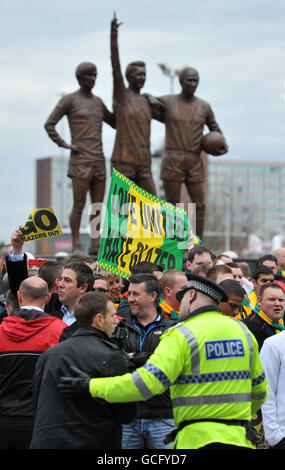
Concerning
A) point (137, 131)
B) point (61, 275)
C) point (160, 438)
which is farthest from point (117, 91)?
point (160, 438)

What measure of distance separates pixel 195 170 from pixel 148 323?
888 cm

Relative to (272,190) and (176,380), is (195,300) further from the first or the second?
(272,190)

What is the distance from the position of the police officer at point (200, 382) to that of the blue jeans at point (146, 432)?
4.58 ft

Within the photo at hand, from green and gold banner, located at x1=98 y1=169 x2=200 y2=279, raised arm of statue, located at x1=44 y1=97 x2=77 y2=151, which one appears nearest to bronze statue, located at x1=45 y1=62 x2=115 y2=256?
raised arm of statue, located at x1=44 y1=97 x2=77 y2=151

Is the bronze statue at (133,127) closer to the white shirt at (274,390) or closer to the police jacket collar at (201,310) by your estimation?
the white shirt at (274,390)

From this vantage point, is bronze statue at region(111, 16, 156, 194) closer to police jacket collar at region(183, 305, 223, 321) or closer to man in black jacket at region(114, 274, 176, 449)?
man in black jacket at region(114, 274, 176, 449)

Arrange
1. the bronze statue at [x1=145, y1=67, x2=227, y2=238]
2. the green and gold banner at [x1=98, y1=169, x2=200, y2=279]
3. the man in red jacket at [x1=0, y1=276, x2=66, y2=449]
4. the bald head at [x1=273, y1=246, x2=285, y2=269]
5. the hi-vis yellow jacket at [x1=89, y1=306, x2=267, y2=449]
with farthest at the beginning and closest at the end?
the bronze statue at [x1=145, y1=67, x2=227, y2=238]
the bald head at [x1=273, y1=246, x2=285, y2=269]
the green and gold banner at [x1=98, y1=169, x2=200, y2=279]
the man in red jacket at [x1=0, y1=276, x2=66, y2=449]
the hi-vis yellow jacket at [x1=89, y1=306, x2=267, y2=449]

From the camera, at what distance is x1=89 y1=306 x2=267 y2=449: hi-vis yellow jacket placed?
4684mm

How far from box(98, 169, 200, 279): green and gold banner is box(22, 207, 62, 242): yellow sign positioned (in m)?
1.09

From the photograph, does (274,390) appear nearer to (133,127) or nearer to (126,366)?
(126,366)

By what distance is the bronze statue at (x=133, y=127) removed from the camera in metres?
14.5

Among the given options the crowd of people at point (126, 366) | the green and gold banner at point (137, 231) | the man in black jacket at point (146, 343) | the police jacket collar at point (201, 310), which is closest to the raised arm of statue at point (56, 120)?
the green and gold banner at point (137, 231)

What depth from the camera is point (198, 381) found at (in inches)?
187

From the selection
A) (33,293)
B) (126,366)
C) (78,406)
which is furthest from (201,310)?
(33,293)
